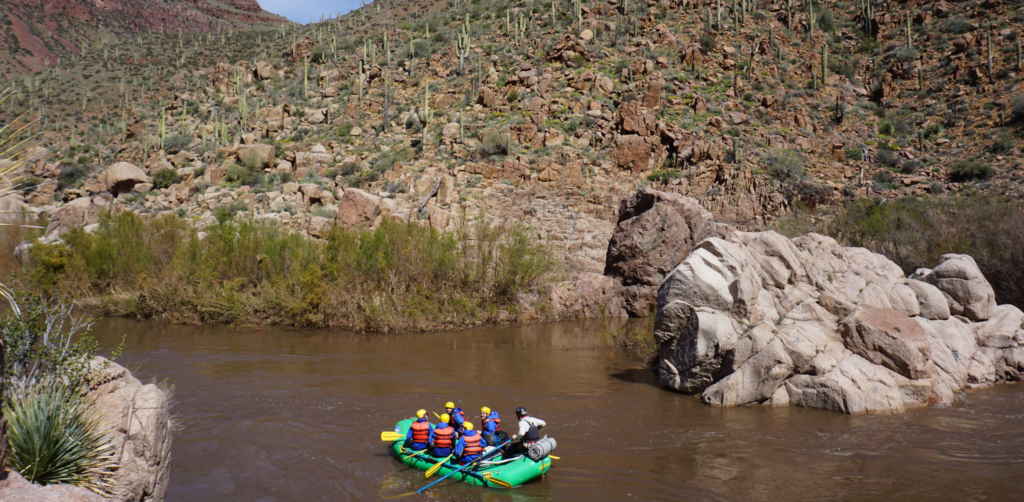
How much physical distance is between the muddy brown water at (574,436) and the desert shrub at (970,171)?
20170mm

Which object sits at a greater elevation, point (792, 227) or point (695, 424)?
point (792, 227)

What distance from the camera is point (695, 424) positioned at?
30.9 feet

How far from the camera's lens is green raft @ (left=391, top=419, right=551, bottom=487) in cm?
723

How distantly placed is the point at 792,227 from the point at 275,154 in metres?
26.3

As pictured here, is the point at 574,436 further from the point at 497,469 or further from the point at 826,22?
the point at 826,22

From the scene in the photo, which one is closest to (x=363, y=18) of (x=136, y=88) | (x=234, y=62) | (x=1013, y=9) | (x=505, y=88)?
(x=234, y=62)

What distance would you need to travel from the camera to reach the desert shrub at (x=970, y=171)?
88.0ft

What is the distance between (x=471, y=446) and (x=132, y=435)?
12.5 feet

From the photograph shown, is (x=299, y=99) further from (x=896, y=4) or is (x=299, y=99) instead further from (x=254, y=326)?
(x=896, y=4)

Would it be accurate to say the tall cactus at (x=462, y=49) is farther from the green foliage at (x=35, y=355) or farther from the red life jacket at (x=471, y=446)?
the green foliage at (x=35, y=355)

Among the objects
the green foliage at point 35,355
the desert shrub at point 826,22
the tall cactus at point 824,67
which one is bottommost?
the green foliage at point 35,355

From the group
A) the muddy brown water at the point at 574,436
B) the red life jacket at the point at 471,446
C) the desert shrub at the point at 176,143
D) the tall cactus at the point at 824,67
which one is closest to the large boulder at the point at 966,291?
the muddy brown water at the point at 574,436

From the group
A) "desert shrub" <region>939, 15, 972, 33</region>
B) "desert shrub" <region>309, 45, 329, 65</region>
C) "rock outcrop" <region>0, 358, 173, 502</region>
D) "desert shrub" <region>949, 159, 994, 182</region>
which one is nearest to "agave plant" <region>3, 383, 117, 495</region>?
"rock outcrop" <region>0, 358, 173, 502</region>

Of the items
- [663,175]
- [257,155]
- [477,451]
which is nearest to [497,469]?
[477,451]
